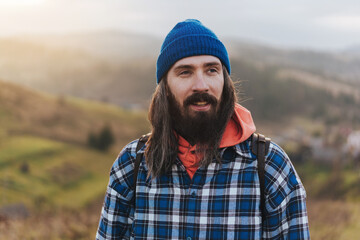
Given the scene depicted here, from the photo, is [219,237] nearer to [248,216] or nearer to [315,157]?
[248,216]

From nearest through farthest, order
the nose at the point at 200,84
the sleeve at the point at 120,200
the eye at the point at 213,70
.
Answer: the nose at the point at 200,84 < the eye at the point at 213,70 < the sleeve at the point at 120,200

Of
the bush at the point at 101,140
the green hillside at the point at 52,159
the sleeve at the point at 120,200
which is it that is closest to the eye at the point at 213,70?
the sleeve at the point at 120,200

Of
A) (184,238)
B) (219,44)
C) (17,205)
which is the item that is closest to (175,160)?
(184,238)

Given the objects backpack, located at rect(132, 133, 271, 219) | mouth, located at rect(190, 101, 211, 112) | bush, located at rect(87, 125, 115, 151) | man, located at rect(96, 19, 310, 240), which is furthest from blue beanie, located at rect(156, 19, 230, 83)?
bush, located at rect(87, 125, 115, 151)

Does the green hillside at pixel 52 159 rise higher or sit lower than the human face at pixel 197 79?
higher

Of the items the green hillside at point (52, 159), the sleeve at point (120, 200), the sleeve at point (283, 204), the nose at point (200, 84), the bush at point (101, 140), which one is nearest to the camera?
the sleeve at point (283, 204)

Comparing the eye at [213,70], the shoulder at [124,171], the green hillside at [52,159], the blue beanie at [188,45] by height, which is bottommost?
→ the shoulder at [124,171]

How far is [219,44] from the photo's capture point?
2.66 m

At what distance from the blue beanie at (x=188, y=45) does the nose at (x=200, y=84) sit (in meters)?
0.17

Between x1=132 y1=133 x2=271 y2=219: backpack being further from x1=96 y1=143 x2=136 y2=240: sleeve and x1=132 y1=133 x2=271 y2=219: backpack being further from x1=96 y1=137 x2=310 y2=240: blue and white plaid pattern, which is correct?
x1=96 y1=143 x2=136 y2=240: sleeve

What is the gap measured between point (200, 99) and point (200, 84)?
123 millimetres

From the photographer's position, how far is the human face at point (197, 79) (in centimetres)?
253

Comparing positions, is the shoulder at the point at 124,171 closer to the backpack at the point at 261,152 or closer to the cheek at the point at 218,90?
the cheek at the point at 218,90

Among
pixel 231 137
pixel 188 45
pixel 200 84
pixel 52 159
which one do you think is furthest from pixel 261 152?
pixel 52 159
